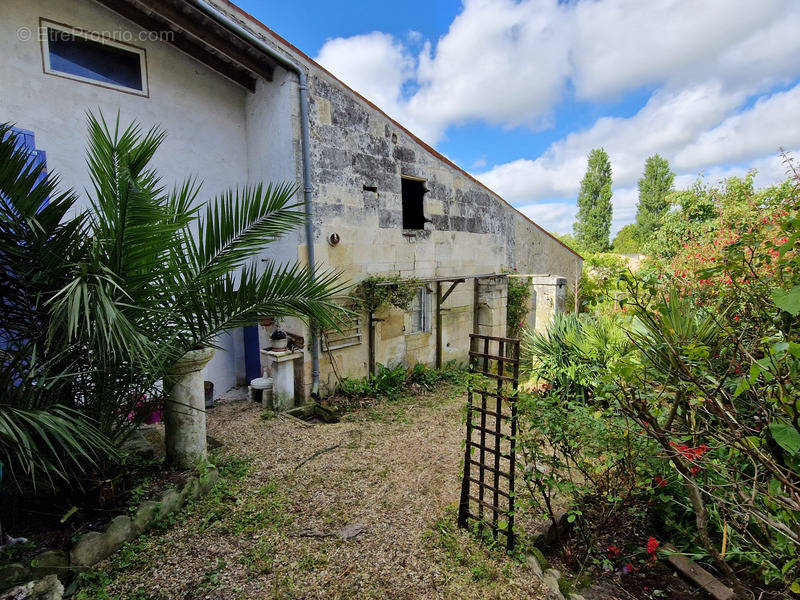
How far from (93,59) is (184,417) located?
5.15 metres

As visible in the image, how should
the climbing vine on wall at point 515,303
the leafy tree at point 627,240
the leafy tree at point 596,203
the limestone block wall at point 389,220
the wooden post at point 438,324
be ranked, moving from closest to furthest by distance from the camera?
the limestone block wall at point 389,220 < the wooden post at point 438,324 < the climbing vine on wall at point 515,303 < the leafy tree at point 596,203 < the leafy tree at point 627,240

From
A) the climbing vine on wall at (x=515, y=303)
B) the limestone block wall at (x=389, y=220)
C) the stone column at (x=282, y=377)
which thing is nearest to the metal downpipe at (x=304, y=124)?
the limestone block wall at (x=389, y=220)

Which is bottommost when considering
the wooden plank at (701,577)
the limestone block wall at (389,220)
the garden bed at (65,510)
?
the wooden plank at (701,577)

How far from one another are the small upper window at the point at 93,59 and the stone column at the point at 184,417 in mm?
4389

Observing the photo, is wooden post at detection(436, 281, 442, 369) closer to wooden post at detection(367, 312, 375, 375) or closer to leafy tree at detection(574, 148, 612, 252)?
wooden post at detection(367, 312, 375, 375)

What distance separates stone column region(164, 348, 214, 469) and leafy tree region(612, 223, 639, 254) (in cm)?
3263

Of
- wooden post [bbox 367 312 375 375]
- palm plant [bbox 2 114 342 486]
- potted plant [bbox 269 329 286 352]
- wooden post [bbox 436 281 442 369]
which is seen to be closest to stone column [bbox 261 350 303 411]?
potted plant [bbox 269 329 286 352]

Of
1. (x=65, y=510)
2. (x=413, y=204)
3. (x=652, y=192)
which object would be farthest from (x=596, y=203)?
(x=65, y=510)

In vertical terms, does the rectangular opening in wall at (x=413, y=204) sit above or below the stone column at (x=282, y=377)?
above

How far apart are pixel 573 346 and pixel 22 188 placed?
677 cm

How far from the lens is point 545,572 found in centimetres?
291

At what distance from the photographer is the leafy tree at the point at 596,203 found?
92.1 feet

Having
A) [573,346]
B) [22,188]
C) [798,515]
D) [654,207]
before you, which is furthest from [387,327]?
[654,207]

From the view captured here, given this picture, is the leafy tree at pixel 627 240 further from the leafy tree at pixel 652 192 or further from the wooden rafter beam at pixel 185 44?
the wooden rafter beam at pixel 185 44
